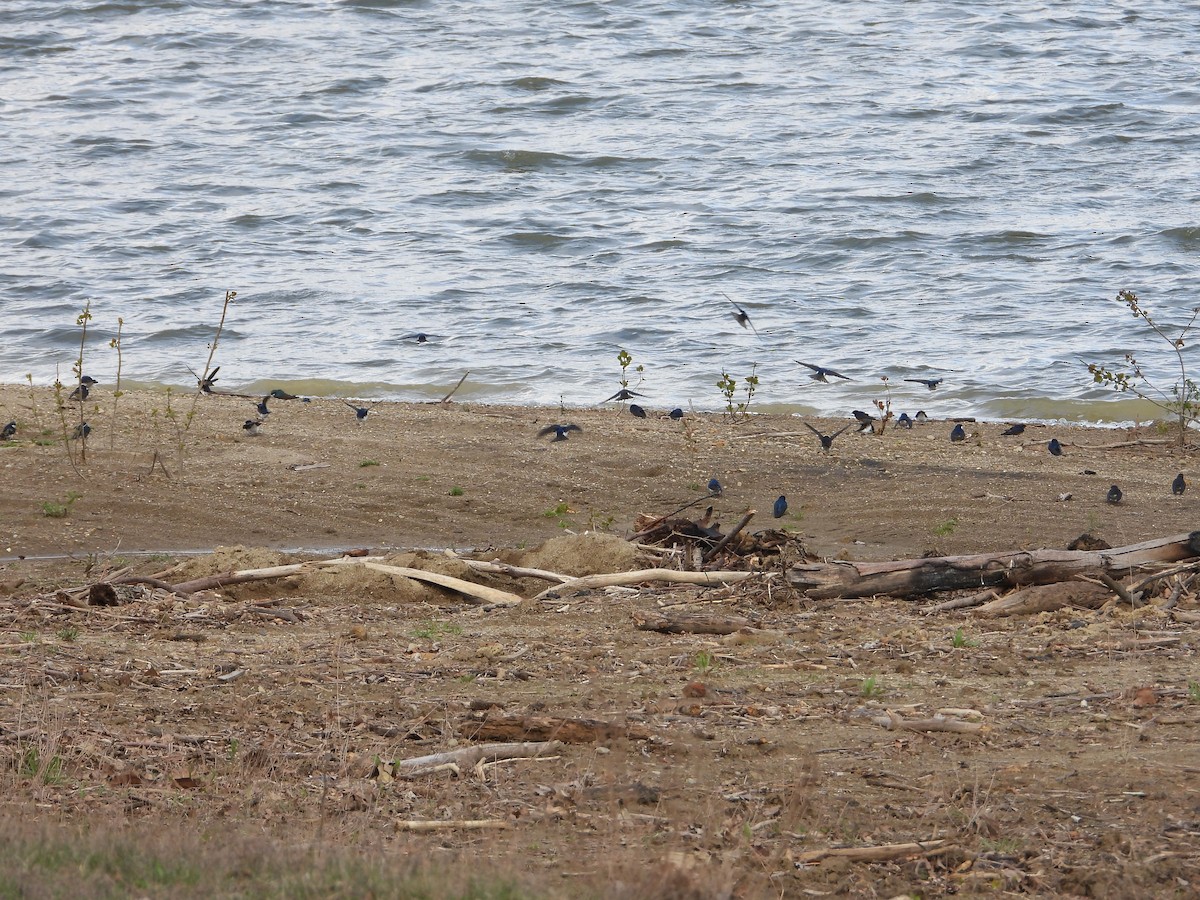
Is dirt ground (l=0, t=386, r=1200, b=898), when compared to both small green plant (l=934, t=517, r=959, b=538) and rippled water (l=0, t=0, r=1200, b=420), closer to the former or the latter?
small green plant (l=934, t=517, r=959, b=538)

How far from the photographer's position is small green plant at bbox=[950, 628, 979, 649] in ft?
16.2

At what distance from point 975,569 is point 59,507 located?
487cm

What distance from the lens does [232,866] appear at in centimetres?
276

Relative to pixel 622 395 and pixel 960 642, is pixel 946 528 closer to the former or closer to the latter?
pixel 960 642

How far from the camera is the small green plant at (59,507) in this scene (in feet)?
24.8

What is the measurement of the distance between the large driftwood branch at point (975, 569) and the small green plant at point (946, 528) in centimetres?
161

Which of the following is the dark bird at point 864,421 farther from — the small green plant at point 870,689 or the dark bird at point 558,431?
the small green plant at point 870,689

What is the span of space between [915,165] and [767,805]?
55.6 feet

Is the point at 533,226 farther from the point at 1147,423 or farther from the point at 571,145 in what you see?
the point at 1147,423

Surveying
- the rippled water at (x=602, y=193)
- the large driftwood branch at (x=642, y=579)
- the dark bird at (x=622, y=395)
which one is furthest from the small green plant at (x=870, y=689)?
the rippled water at (x=602, y=193)

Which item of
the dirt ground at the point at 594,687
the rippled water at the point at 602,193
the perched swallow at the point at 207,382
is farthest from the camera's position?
the rippled water at the point at 602,193

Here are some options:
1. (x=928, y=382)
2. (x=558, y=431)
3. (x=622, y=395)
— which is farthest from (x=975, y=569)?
(x=928, y=382)

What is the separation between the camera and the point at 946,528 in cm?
757

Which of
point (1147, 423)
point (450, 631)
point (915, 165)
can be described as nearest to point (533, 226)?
point (915, 165)
